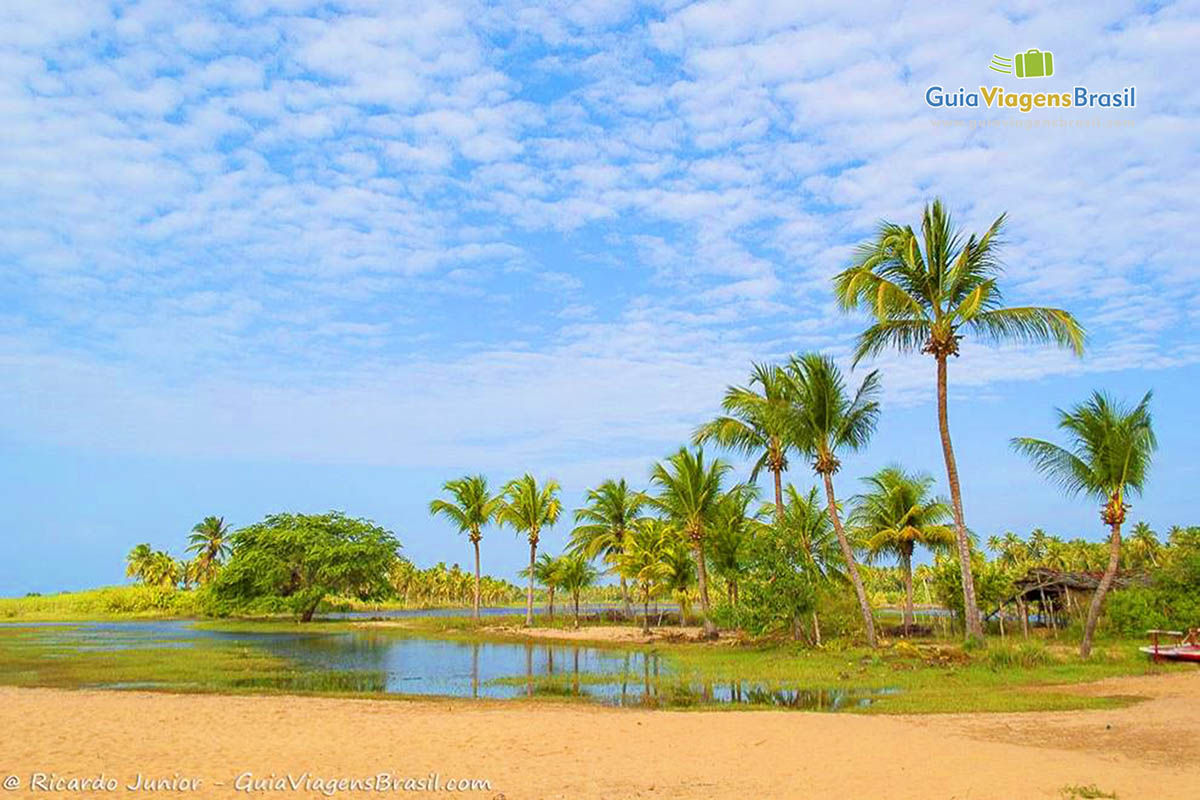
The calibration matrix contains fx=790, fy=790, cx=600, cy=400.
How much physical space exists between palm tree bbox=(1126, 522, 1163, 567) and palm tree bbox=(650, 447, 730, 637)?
5203 centimetres

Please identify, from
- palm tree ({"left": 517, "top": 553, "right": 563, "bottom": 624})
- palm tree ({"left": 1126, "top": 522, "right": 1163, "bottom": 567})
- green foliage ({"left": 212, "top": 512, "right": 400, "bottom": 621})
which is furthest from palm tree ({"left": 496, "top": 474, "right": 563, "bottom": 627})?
palm tree ({"left": 1126, "top": 522, "right": 1163, "bottom": 567})

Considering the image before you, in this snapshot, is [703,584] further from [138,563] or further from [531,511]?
[138,563]

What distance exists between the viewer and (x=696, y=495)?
33.6m

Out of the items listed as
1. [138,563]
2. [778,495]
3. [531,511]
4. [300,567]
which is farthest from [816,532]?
[138,563]

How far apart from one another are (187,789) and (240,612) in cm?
5583

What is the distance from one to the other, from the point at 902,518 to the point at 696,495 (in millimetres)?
10636

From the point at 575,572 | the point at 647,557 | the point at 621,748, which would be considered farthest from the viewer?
the point at 575,572

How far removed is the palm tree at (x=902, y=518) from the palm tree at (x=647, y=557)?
9225 mm

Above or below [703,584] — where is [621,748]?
below

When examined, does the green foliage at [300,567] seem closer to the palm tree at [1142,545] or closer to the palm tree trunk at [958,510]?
the palm tree trunk at [958,510]

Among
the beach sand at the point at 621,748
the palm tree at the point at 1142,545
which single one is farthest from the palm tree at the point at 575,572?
the palm tree at the point at 1142,545

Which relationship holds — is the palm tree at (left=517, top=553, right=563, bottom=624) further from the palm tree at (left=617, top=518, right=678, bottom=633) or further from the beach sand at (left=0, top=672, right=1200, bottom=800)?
the beach sand at (left=0, top=672, right=1200, bottom=800)

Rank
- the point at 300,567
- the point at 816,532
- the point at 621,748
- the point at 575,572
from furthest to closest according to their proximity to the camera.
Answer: the point at 300,567
the point at 575,572
the point at 816,532
the point at 621,748

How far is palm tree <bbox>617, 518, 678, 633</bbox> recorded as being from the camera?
127 feet
